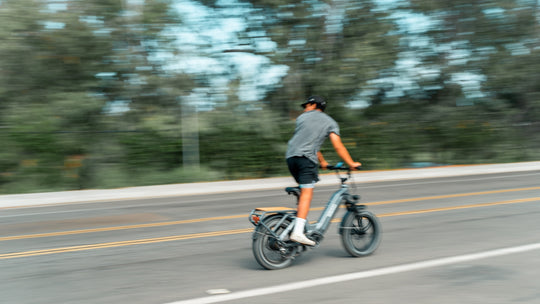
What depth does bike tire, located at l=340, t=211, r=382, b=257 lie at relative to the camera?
6281 mm

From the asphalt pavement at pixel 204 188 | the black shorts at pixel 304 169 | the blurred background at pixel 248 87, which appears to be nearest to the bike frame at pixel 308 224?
the black shorts at pixel 304 169

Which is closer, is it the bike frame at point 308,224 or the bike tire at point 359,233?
the bike frame at point 308,224

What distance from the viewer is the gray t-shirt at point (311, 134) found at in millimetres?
5855

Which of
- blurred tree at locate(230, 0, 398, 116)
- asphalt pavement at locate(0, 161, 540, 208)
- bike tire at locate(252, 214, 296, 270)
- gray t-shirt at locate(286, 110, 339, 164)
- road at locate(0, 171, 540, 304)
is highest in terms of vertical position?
blurred tree at locate(230, 0, 398, 116)

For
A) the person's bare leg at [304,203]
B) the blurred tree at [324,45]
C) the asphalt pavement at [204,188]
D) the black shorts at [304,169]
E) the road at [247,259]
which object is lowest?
the asphalt pavement at [204,188]

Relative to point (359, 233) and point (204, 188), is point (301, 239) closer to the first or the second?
point (359, 233)

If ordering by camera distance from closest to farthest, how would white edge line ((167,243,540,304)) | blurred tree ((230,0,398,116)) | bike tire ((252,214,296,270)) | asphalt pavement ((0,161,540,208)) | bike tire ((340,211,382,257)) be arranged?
1. white edge line ((167,243,540,304))
2. bike tire ((252,214,296,270))
3. bike tire ((340,211,382,257))
4. asphalt pavement ((0,161,540,208))
5. blurred tree ((230,0,398,116))

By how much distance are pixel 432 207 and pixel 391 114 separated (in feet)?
38.7

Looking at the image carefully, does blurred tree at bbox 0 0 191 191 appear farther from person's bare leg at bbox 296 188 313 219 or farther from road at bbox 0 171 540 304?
person's bare leg at bbox 296 188 313 219

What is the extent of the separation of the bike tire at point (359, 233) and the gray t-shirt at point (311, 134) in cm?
89

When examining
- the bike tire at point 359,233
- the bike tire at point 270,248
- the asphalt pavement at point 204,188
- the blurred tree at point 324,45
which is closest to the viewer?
the bike tire at point 270,248

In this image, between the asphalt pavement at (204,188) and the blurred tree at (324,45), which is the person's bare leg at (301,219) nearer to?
the asphalt pavement at (204,188)

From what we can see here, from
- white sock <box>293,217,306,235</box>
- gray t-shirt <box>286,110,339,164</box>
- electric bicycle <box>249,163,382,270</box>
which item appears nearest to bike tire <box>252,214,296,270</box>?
electric bicycle <box>249,163,382,270</box>

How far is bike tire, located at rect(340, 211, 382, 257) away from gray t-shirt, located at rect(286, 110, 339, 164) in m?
0.89
